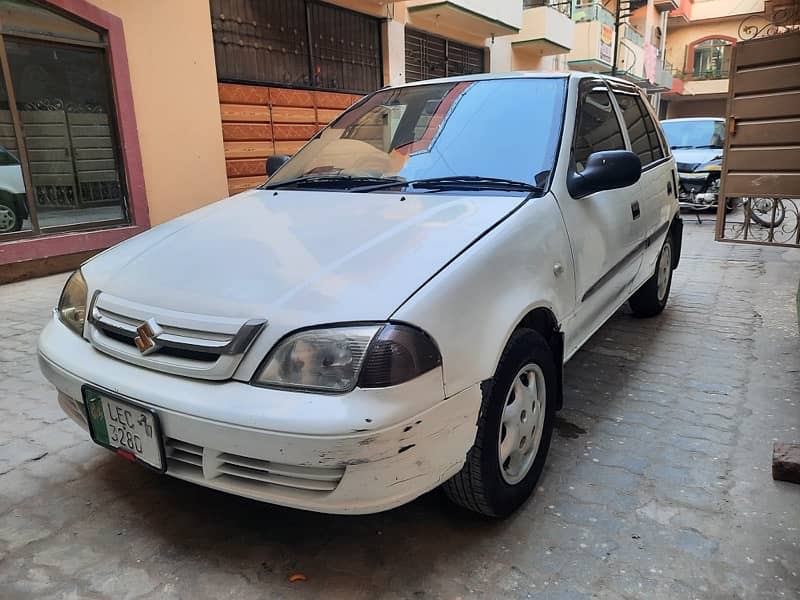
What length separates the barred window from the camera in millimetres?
7781

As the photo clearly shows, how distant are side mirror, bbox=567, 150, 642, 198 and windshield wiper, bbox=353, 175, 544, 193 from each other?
0.25m

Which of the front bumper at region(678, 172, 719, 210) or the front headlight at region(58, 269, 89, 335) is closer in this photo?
the front headlight at region(58, 269, 89, 335)

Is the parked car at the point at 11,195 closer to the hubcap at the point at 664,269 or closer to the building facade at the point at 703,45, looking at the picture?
A: the hubcap at the point at 664,269

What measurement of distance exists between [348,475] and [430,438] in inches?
10.1

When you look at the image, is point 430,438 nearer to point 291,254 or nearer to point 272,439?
point 272,439

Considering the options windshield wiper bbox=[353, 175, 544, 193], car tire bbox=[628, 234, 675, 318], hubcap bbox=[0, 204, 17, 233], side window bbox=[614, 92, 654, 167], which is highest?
side window bbox=[614, 92, 654, 167]

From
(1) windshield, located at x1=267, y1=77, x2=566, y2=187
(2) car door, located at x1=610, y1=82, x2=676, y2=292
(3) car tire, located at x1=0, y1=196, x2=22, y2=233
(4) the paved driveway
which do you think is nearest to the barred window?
(3) car tire, located at x1=0, y1=196, x2=22, y2=233

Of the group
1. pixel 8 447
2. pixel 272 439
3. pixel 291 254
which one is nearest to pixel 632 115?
pixel 291 254

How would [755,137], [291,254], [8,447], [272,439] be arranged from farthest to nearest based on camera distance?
1. [755,137]
2. [8,447]
3. [291,254]
4. [272,439]

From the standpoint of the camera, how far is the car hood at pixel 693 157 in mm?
10750

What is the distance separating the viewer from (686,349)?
3998mm

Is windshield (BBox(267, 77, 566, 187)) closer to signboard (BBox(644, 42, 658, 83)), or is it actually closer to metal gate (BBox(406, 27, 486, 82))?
metal gate (BBox(406, 27, 486, 82))

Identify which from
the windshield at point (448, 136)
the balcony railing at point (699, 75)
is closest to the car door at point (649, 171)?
the windshield at point (448, 136)

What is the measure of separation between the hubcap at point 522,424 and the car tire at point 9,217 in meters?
5.57
